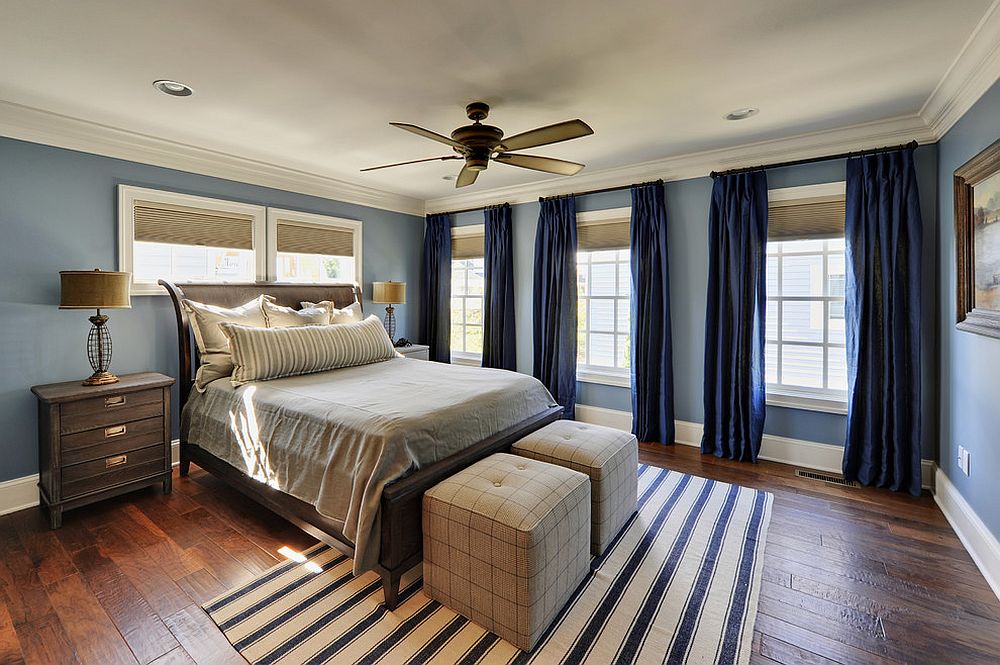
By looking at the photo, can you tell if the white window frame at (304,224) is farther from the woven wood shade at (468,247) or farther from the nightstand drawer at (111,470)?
the nightstand drawer at (111,470)

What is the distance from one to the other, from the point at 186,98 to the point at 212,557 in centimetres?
264

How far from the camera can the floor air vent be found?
3.46 m

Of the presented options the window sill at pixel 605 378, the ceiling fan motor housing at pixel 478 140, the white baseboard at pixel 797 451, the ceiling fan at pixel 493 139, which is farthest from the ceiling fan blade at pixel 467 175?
the white baseboard at pixel 797 451

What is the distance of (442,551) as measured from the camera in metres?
2.07

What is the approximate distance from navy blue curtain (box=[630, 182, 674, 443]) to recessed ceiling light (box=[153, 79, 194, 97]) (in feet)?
11.5

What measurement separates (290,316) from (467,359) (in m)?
2.38

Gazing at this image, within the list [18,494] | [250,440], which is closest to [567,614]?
[250,440]

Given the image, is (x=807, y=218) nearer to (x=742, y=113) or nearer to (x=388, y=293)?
(x=742, y=113)

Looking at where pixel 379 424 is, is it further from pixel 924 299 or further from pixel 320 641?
pixel 924 299

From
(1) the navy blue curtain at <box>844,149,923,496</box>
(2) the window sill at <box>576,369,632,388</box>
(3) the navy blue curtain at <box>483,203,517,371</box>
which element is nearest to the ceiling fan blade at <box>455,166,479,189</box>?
(3) the navy blue curtain at <box>483,203,517,371</box>

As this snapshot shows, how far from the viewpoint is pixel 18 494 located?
307cm

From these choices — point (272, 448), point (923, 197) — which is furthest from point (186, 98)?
point (923, 197)

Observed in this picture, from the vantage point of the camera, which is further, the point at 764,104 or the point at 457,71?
the point at 764,104

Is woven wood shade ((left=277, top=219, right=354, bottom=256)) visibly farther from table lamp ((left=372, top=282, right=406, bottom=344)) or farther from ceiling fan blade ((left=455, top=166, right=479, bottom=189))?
ceiling fan blade ((left=455, top=166, right=479, bottom=189))
